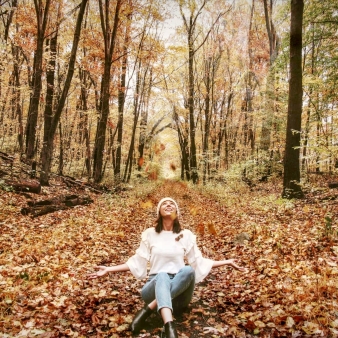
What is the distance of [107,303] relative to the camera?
4.67 meters

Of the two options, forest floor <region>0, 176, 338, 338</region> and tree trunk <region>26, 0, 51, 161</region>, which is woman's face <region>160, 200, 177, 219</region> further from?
tree trunk <region>26, 0, 51, 161</region>

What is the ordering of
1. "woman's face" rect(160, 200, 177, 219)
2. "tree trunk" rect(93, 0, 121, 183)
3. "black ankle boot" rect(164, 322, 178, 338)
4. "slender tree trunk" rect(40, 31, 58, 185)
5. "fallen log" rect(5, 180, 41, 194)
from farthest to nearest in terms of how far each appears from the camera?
"tree trunk" rect(93, 0, 121, 183), "slender tree trunk" rect(40, 31, 58, 185), "fallen log" rect(5, 180, 41, 194), "woman's face" rect(160, 200, 177, 219), "black ankle boot" rect(164, 322, 178, 338)

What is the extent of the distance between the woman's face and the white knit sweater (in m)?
0.32

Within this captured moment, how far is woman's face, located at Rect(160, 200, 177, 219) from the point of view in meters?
4.42

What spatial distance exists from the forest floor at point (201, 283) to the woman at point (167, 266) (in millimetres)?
364

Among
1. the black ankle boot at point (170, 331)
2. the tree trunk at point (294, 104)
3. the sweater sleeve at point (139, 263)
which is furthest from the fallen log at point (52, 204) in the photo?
the tree trunk at point (294, 104)

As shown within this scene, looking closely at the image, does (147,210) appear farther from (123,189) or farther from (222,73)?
(222,73)

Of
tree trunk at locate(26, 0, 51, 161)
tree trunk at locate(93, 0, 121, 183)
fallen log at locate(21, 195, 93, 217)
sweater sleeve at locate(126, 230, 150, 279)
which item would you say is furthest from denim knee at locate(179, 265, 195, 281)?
tree trunk at locate(93, 0, 121, 183)

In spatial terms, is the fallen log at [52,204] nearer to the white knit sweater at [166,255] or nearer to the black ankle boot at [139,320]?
the white knit sweater at [166,255]

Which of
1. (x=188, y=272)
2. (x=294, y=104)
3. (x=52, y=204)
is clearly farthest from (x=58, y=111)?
(x=188, y=272)

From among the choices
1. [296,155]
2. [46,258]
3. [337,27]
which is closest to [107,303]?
[46,258]

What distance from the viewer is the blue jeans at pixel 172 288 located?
3.78 m

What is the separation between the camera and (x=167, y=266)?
14.1ft

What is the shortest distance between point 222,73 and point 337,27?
67.8ft
